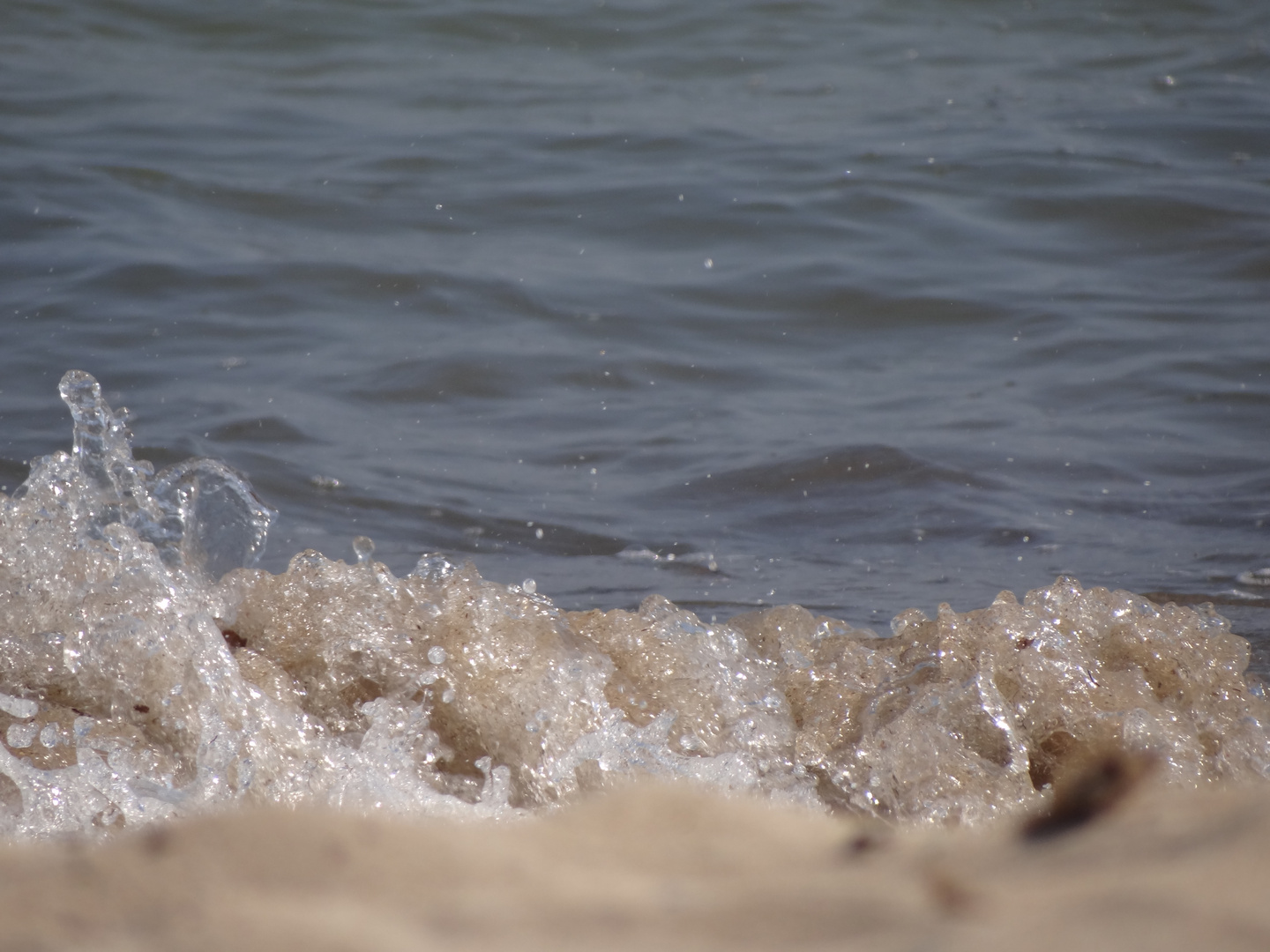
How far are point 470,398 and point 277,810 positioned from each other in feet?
13.6

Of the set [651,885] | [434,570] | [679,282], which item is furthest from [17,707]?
[679,282]

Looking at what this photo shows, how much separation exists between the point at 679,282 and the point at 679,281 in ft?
0.04

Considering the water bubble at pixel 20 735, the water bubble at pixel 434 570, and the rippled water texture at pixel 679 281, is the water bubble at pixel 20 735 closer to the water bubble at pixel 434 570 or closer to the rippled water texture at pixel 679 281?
the water bubble at pixel 434 570

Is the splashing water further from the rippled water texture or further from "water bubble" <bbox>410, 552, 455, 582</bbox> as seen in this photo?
the rippled water texture

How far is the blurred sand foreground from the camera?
770mm

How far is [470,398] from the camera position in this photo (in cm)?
507

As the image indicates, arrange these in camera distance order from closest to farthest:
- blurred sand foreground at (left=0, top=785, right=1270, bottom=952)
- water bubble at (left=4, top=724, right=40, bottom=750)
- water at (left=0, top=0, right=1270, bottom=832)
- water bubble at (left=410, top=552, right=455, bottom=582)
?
blurred sand foreground at (left=0, top=785, right=1270, bottom=952) < water bubble at (left=4, top=724, right=40, bottom=750) < water bubble at (left=410, top=552, right=455, bottom=582) < water at (left=0, top=0, right=1270, bottom=832)

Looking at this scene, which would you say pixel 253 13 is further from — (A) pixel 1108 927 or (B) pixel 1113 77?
(A) pixel 1108 927

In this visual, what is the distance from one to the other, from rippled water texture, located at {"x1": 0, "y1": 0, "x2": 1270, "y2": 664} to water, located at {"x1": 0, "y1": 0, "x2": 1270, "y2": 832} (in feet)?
0.08

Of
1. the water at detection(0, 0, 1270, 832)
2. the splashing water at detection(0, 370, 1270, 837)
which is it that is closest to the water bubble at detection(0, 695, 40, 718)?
the splashing water at detection(0, 370, 1270, 837)

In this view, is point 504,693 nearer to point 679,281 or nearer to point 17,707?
point 17,707

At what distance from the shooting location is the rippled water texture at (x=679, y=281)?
4129 millimetres

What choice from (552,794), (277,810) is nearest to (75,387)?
Result: (552,794)

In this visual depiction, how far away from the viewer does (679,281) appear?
623 centimetres
